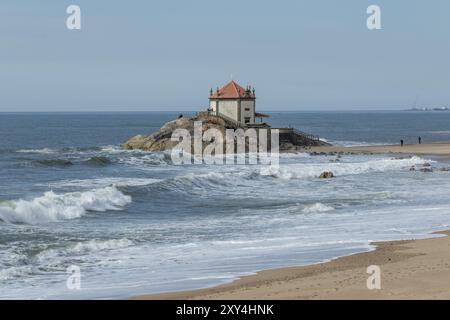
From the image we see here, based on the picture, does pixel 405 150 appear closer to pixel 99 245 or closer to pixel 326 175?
pixel 326 175

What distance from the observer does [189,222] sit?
95.7 feet

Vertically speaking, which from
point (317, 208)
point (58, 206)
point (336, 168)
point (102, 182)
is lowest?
point (336, 168)

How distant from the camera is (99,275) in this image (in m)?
18.9

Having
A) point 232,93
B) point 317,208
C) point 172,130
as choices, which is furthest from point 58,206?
point 232,93

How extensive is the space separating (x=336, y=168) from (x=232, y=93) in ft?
75.5

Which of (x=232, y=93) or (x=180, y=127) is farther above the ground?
(x=232, y=93)

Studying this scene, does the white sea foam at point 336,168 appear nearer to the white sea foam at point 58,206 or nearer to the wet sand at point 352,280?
the white sea foam at point 58,206

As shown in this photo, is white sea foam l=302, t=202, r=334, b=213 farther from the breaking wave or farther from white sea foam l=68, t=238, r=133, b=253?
the breaking wave

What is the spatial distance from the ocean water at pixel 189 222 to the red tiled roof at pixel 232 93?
877 inches

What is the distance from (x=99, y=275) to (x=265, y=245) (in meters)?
5.74

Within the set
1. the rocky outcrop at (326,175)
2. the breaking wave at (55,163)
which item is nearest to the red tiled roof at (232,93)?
the breaking wave at (55,163)

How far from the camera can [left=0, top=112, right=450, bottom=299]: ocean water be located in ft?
62.4

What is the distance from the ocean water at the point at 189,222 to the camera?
749 inches
